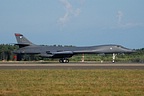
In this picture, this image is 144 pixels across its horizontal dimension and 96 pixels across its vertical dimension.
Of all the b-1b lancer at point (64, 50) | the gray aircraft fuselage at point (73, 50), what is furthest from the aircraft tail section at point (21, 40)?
the gray aircraft fuselage at point (73, 50)

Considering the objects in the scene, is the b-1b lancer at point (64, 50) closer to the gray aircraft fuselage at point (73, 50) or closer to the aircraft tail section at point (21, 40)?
the gray aircraft fuselage at point (73, 50)

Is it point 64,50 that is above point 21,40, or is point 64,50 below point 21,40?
below

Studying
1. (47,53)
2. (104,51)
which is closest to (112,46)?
(104,51)

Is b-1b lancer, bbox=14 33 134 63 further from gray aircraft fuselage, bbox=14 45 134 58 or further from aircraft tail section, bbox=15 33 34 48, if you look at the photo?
aircraft tail section, bbox=15 33 34 48

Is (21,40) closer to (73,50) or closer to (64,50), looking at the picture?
(64,50)

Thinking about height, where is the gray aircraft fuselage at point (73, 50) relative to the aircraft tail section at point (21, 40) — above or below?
below

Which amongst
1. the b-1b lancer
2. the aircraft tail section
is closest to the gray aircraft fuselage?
the b-1b lancer

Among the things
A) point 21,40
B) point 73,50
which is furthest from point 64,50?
point 21,40

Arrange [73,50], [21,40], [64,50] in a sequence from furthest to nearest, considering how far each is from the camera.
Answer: [21,40] < [64,50] < [73,50]

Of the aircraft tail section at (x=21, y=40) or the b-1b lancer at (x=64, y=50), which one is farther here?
the aircraft tail section at (x=21, y=40)

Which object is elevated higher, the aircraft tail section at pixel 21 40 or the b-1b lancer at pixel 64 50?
the aircraft tail section at pixel 21 40

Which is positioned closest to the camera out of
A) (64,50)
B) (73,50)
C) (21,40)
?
(73,50)

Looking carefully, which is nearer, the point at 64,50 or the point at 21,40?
the point at 64,50

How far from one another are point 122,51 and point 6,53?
40297mm
